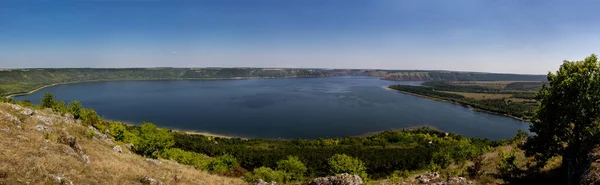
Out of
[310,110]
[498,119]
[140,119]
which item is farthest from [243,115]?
[498,119]

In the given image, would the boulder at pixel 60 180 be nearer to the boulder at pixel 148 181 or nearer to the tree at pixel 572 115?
the boulder at pixel 148 181

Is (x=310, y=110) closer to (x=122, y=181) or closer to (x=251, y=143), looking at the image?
(x=251, y=143)

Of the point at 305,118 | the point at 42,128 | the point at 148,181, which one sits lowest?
the point at 305,118

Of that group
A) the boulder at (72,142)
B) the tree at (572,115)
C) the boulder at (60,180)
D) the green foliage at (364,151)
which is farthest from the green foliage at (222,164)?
the tree at (572,115)

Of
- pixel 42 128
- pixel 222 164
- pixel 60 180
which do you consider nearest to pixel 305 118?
pixel 222 164

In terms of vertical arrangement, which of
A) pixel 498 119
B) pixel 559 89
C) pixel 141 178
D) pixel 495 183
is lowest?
pixel 498 119

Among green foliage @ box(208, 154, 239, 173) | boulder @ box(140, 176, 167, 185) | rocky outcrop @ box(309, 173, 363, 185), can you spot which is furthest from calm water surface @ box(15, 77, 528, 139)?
boulder @ box(140, 176, 167, 185)

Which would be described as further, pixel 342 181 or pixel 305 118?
pixel 305 118

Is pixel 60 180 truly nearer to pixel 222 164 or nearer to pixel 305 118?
pixel 222 164
